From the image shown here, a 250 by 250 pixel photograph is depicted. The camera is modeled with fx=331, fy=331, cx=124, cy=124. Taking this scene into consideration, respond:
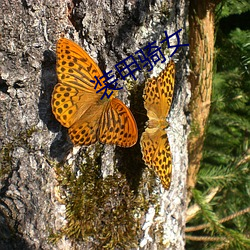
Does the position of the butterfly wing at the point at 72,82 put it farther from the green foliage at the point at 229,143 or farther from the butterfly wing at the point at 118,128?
the green foliage at the point at 229,143

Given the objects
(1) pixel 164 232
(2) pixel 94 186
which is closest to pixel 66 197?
(2) pixel 94 186

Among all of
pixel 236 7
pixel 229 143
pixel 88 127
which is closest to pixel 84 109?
pixel 88 127

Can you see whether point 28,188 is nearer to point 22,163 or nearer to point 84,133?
point 22,163

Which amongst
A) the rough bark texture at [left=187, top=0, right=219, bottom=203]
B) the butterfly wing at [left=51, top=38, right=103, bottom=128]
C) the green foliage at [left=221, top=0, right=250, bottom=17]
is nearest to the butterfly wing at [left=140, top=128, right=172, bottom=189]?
the butterfly wing at [left=51, top=38, right=103, bottom=128]

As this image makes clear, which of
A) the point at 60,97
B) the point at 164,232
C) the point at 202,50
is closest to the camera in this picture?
the point at 60,97

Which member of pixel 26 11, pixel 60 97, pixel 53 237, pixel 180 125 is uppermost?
pixel 26 11

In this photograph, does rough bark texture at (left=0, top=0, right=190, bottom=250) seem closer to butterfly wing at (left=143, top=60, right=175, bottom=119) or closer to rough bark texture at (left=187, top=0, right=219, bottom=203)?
butterfly wing at (left=143, top=60, right=175, bottom=119)

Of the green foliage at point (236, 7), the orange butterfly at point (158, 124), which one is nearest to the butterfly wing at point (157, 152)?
the orange butterfly at point (158, 124)
